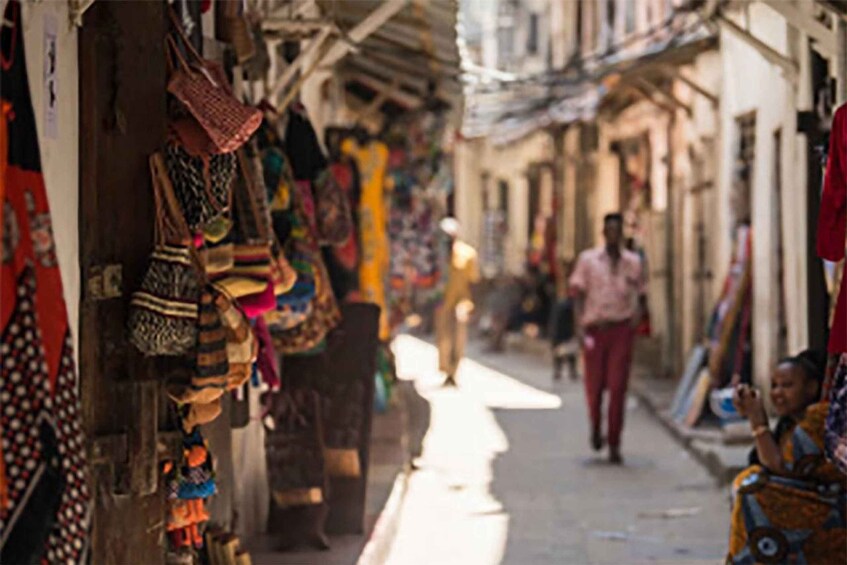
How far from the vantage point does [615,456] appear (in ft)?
48.7

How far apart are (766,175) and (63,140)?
9687mm

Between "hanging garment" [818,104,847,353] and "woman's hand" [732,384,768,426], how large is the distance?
0.89 m

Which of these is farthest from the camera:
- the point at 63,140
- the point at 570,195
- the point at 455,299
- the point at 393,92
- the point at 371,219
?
the point at 570,195

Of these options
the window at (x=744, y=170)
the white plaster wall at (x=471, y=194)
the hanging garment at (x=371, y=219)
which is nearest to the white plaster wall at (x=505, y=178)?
the white plaster wall at (x=471, y=194)

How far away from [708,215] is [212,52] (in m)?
12.1

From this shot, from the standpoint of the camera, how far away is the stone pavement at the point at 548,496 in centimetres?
1070

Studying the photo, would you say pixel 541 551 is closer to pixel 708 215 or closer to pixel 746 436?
pixel 746 436

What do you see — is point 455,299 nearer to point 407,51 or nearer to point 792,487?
point 407,51

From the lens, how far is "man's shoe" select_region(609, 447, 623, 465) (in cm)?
1480

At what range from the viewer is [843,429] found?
6879mm

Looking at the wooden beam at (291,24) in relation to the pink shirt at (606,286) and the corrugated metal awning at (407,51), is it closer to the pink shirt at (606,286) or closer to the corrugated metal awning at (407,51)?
the corrugated metal awning at (407,51)

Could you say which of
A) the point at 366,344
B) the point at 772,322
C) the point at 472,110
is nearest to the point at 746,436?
the point at 772,322

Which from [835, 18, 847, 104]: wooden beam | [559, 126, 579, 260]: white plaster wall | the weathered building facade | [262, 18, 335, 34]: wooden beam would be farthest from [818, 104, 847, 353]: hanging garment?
[559, 126, 579, 260]: white plaster wall

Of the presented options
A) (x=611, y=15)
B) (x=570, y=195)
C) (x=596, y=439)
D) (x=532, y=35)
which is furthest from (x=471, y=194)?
(x=596, y=439)
